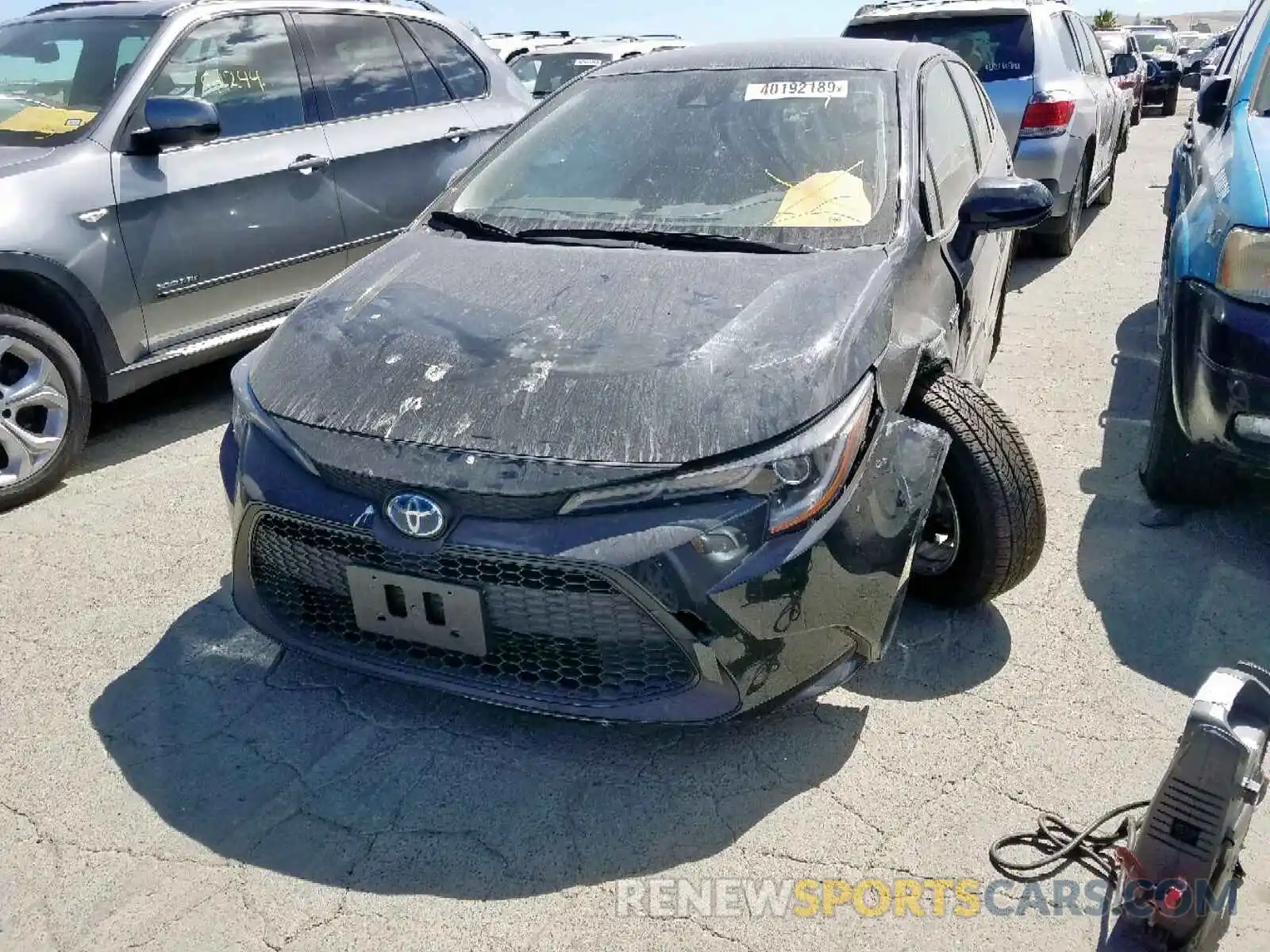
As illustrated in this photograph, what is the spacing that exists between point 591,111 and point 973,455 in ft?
5.82

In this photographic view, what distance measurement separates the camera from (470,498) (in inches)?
89.1

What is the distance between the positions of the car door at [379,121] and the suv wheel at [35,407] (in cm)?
148

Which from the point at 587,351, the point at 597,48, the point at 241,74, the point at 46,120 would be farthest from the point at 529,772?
the point at 597,48

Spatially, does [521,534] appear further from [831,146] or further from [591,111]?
[591,111]

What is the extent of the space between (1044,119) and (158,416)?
5.37 meters

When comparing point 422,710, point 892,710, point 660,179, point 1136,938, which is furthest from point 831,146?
point 1136,938

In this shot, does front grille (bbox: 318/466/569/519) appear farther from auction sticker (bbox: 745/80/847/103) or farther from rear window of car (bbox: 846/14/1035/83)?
rear window of car (bbox: 846/14/1035/83)

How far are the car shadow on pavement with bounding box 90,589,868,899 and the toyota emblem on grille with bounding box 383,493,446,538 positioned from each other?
0.64 m

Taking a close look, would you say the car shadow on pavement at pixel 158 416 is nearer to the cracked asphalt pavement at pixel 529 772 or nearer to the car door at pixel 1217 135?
the cracked asphalt pavement at pixel 529 772

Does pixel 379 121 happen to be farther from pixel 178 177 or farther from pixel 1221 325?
pixel 1221 325

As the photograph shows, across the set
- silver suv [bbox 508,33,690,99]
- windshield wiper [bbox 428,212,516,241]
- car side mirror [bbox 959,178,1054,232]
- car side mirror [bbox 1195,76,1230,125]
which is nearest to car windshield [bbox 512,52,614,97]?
silver suv [bbox 508,33,690,99]

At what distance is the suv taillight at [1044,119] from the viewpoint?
21.8 ft

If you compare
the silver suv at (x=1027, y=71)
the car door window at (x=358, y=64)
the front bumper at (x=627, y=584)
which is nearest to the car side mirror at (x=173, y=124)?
the car door window at (x=358, y=64)

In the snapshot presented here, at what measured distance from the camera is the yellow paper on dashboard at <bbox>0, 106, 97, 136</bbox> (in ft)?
13.9
